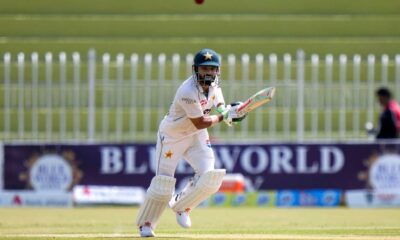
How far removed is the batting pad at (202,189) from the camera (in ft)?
24.5

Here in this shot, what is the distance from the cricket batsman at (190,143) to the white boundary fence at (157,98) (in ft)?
18.7

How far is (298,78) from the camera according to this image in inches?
531

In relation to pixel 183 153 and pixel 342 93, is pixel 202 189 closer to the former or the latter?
pixel 183 153

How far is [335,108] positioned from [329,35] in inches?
91.1

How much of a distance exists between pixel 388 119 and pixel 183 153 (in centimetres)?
570

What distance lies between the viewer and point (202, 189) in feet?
24.6

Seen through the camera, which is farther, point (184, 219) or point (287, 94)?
point (287, 94)

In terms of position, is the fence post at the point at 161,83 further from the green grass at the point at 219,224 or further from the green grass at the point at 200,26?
the green grass at the point at 219,224

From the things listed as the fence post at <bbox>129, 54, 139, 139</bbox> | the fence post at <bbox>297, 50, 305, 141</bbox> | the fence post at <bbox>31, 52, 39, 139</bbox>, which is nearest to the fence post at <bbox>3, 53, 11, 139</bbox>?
the fence post at <bbox>31, 52, 39, 139</bbox>

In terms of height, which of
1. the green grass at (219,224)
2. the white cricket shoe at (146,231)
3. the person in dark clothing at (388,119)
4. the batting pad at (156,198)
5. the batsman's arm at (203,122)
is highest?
the batsman's arm at (203,122)

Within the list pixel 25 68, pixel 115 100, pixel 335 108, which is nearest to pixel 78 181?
pixel 115 100

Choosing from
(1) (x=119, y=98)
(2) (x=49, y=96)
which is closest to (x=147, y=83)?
(1) (x=119, y=98)

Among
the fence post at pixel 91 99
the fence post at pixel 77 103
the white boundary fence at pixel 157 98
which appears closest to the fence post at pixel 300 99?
the white boundary fence at pixel 157 98

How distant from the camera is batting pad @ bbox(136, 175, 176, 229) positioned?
24.5ft
